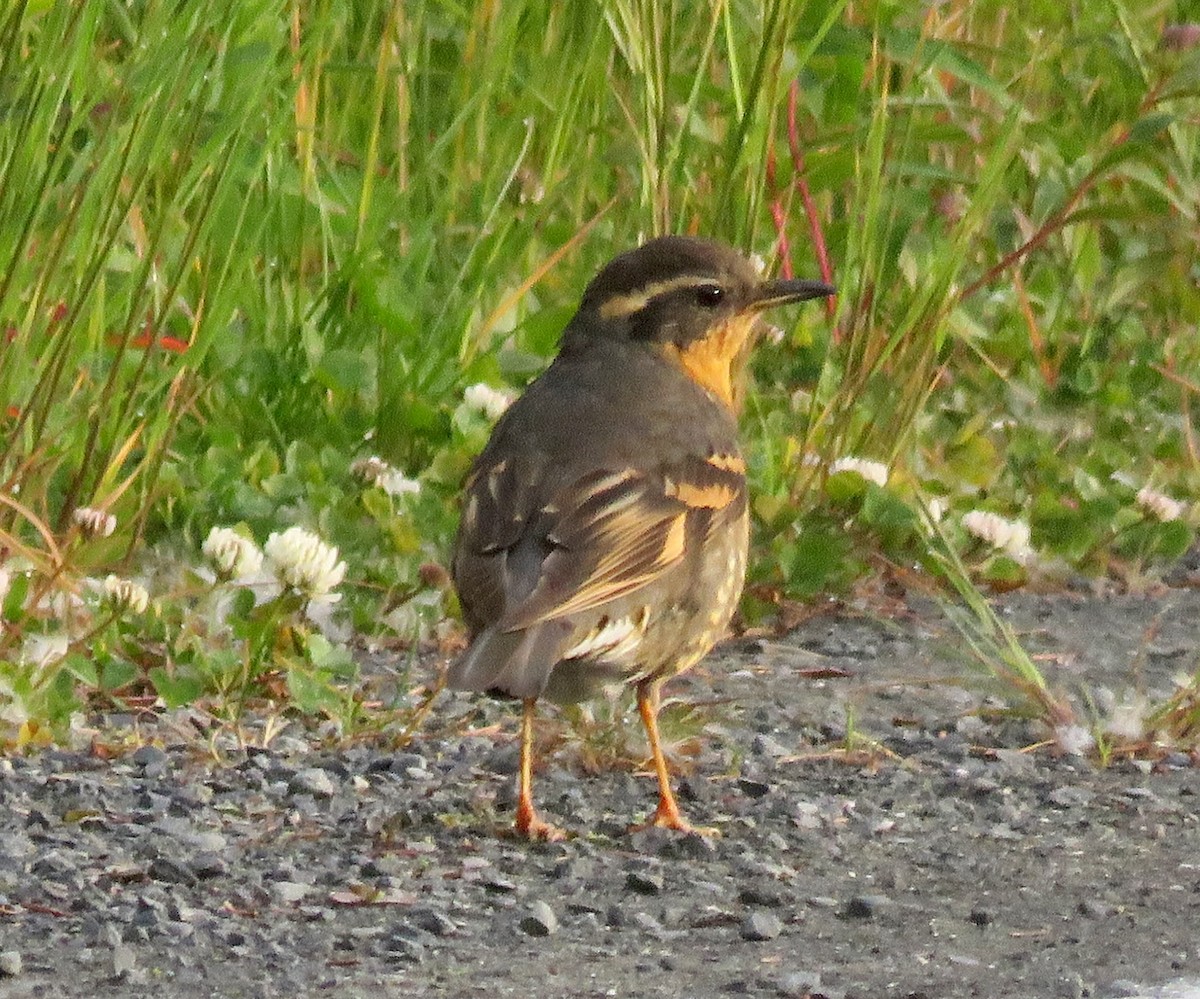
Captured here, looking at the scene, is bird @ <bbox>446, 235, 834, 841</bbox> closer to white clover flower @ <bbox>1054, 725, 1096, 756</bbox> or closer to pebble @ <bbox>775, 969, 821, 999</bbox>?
white clover flower @ <bbox>1054, 725, 1096, 756</bbox>

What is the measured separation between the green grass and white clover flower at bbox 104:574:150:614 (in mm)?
47

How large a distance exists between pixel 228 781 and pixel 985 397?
14.2 feet

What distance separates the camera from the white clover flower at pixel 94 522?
21.7 ft

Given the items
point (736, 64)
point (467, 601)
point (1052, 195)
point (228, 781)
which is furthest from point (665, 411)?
point (1052, 195)

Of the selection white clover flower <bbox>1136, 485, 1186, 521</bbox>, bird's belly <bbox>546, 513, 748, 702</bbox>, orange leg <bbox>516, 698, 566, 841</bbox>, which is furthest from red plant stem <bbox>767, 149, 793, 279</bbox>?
orange leg <bbox>516, 698, 566, 841</bbox>

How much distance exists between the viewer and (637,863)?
5496mm

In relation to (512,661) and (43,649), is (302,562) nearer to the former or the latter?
(43,649)

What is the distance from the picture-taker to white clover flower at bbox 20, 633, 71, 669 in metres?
6.39

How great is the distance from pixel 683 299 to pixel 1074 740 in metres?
1.55

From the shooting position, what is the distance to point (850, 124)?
28.1ft

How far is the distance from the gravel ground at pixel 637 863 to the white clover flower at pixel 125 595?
305 mm

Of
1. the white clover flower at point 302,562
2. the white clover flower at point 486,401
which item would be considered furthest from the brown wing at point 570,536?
the white clover flower at point 486,401

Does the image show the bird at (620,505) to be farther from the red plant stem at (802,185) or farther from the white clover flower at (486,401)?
the red plant stem at (802,185)

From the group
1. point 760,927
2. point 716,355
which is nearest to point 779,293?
point 716,355
